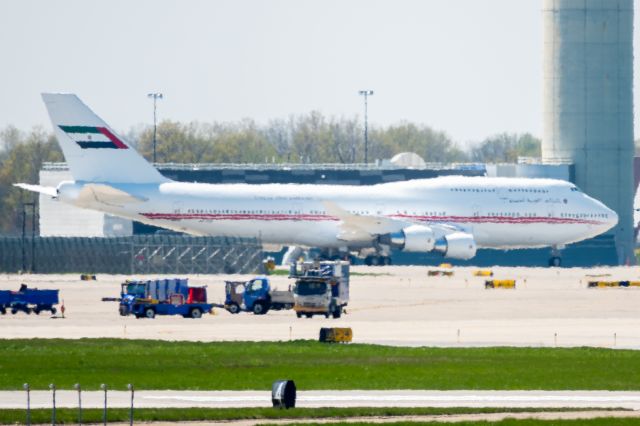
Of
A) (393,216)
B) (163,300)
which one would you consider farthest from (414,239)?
(163,300)

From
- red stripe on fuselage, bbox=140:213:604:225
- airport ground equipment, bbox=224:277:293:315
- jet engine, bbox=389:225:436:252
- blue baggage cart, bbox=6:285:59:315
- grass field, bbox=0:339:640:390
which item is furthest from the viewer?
jet engine, bbox=389:225:436:252

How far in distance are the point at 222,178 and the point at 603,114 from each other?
94.5ft

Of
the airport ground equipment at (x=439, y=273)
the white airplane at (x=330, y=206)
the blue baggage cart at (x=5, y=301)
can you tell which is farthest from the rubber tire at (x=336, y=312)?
the white airplane at (x=330, y=206)

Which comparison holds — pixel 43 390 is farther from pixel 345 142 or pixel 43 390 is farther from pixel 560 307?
pixel 345 142

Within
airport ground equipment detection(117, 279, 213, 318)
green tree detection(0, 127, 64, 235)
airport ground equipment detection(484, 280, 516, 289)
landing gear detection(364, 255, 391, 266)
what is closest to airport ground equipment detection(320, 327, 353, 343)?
airport ground equipment detection(117, 279, 213, 318)

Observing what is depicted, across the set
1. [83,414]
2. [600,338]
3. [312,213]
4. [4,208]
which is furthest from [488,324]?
[4,208]

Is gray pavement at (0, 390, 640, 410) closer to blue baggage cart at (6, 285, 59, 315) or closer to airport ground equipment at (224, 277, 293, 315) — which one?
blue baggage cart at (6, 285, 59, 315)

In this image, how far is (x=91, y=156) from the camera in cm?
9812

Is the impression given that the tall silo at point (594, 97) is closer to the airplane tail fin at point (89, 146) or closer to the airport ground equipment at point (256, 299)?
the airplane tail fin at point (89, 146)

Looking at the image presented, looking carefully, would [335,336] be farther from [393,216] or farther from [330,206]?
[393,216]

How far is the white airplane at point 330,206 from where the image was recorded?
9775 cm

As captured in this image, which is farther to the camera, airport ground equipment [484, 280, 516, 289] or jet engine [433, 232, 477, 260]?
jet engine [433, 232, 477, 260]

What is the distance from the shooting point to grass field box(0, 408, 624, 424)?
30.1 m

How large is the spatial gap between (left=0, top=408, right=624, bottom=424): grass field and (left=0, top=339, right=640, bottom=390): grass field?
14.3ft
